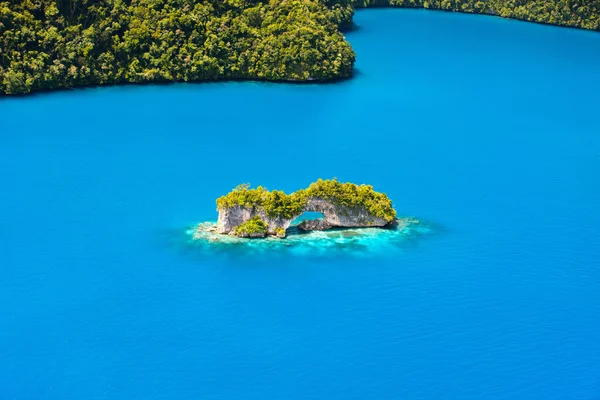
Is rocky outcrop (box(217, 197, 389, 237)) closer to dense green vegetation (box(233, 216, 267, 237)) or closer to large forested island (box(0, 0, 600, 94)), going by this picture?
dense green vegetation (box(233, 216, 267, 237))

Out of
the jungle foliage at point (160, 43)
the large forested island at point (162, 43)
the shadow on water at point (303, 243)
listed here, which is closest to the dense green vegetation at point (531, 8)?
the large forested island at point (162, 43)

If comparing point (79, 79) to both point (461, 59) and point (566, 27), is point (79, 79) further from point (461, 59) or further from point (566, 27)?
point (566, 27)

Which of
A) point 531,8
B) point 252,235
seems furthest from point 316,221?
point 531,8

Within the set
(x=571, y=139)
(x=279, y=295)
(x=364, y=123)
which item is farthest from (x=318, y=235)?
(x=571, y=139)

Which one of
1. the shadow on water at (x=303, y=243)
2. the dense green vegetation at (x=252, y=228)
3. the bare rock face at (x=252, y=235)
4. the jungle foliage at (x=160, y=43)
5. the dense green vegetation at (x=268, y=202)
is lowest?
the shadow on water at (x=303, y=243)

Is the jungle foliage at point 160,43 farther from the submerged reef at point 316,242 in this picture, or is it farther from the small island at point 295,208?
the small island at point 295,208

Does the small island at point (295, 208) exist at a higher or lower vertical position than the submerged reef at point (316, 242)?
higher

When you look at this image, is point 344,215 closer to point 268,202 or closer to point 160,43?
point 268,202

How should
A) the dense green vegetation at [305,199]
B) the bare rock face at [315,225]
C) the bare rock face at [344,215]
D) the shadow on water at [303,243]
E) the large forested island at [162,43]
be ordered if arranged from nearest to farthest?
the shadow on water at [303,243] → the dense green vegetation at [305,199] → the bare rock face at [344,215] → the bare rock face at [315,225] → the large forested island at [162,43]
